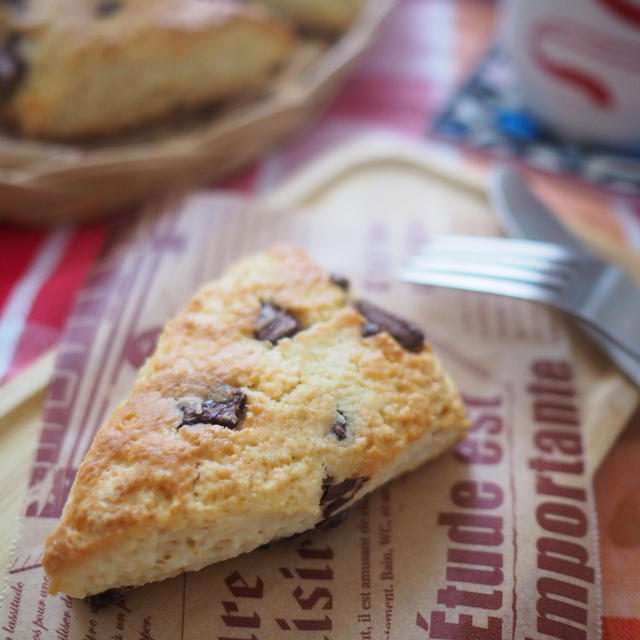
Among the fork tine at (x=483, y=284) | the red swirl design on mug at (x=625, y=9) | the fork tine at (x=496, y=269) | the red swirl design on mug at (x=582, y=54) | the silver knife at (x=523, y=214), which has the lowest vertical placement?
the fork tine at (x=483, y=284)

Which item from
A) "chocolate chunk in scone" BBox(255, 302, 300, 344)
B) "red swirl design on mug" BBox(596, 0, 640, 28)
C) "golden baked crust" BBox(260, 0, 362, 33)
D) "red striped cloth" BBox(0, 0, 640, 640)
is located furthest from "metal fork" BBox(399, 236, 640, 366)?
"golden baked crust" BBox(260, 0, 362, 33)

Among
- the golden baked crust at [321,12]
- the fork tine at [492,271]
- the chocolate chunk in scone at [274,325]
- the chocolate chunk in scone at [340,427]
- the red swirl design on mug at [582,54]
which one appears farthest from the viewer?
the golden baked crust at [321,12]

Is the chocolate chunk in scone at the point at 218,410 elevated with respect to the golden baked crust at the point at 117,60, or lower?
lower

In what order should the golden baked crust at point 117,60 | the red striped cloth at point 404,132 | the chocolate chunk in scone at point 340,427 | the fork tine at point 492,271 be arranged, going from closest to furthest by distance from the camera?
the chocolate chunk in scone at point 340,427, the red striped cloth at point 404,132, the fork tine at point 492,271, the golden baked crust at point 117,60

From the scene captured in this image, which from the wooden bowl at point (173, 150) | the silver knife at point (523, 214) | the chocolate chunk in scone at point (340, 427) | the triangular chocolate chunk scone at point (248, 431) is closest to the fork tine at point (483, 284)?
the silver knife at point (523, 214)

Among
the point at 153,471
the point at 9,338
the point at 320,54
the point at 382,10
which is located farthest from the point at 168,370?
the point at 382,10

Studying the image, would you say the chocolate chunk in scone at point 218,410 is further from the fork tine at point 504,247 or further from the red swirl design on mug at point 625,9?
the red swirl design on mug at point 625,9

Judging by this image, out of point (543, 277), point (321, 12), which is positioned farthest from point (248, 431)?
point (321, 12)
